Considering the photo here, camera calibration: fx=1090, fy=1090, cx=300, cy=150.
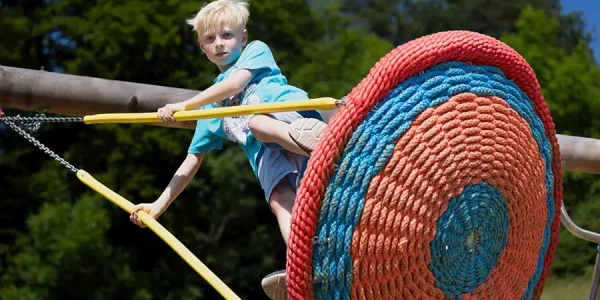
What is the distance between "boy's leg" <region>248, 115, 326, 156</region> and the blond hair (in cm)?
31

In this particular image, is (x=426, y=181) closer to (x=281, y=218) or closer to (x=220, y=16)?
(x=281, y=218)

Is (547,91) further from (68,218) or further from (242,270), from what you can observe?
(68,218)

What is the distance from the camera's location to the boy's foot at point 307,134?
203cm

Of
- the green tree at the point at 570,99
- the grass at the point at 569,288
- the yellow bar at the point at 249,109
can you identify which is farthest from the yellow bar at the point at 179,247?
the green tree at the point at 570,99

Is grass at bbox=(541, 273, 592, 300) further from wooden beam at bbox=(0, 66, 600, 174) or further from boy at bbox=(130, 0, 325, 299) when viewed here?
boy at bbox=(130, 0, 325, 299)

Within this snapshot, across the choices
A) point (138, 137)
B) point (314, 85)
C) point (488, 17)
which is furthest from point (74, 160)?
point (488, 17)

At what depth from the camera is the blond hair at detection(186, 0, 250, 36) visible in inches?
93.6

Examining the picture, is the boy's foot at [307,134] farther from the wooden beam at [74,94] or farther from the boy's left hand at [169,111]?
the wooden beam at [74,94]

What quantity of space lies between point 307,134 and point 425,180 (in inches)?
9.3

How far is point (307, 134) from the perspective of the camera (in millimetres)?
2035

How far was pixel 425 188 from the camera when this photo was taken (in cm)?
198

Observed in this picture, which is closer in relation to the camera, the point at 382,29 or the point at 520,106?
the point at 520,106

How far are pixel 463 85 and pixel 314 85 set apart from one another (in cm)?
990

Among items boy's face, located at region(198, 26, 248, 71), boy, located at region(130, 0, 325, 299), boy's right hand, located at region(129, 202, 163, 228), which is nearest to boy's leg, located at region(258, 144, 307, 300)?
boy, located at region(130, 0, 325, 299)
